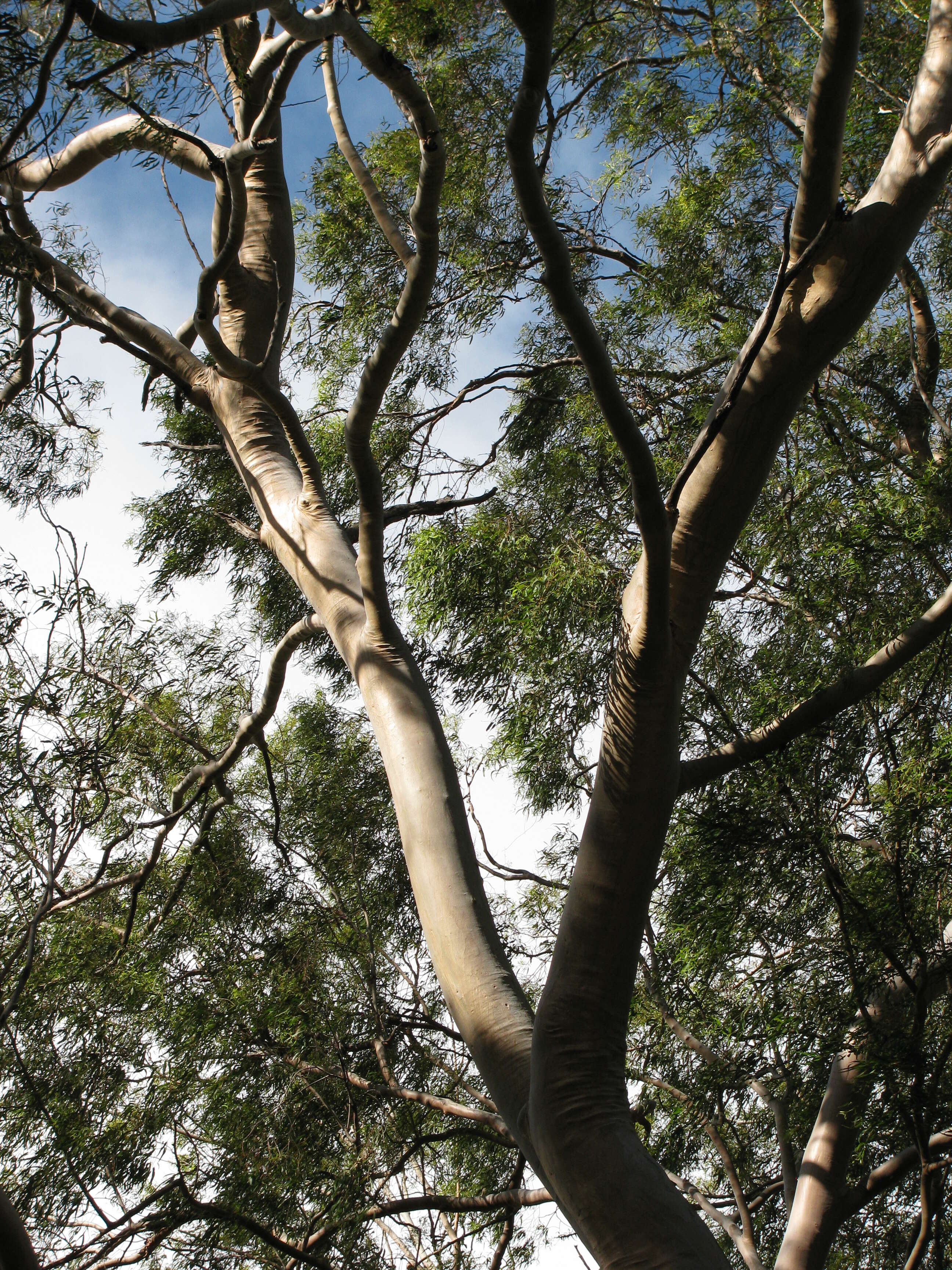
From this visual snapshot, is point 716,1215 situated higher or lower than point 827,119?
lower

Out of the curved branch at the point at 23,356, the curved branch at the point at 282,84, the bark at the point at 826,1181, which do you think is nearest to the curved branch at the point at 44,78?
the curved branch at the point at 282,84

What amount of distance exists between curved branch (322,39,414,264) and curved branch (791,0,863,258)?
0.82 metres

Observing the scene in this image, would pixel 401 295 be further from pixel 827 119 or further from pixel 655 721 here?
pixel 655 721

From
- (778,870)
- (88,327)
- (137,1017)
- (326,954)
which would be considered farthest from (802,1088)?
(88,327)

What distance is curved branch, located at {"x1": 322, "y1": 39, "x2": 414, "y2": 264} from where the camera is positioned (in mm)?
2188

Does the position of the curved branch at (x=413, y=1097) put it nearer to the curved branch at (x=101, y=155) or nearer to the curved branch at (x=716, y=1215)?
the curved branch at (x=716, y=1215)

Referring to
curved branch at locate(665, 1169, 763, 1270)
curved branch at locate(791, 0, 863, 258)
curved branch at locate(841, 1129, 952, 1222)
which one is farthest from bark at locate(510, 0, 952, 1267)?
curved branch at locate(665, 1169, 763, 1270)

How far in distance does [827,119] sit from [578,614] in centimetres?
206

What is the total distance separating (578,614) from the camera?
3430 mm

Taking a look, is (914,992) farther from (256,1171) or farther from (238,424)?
(238,424)

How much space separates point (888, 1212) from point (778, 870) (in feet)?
7.74

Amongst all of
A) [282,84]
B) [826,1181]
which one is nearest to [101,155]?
[282,84]

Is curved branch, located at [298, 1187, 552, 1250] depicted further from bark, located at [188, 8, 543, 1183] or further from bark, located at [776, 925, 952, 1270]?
bark, located at [188, 8, 543, 1183]

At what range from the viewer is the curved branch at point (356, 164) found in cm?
219
